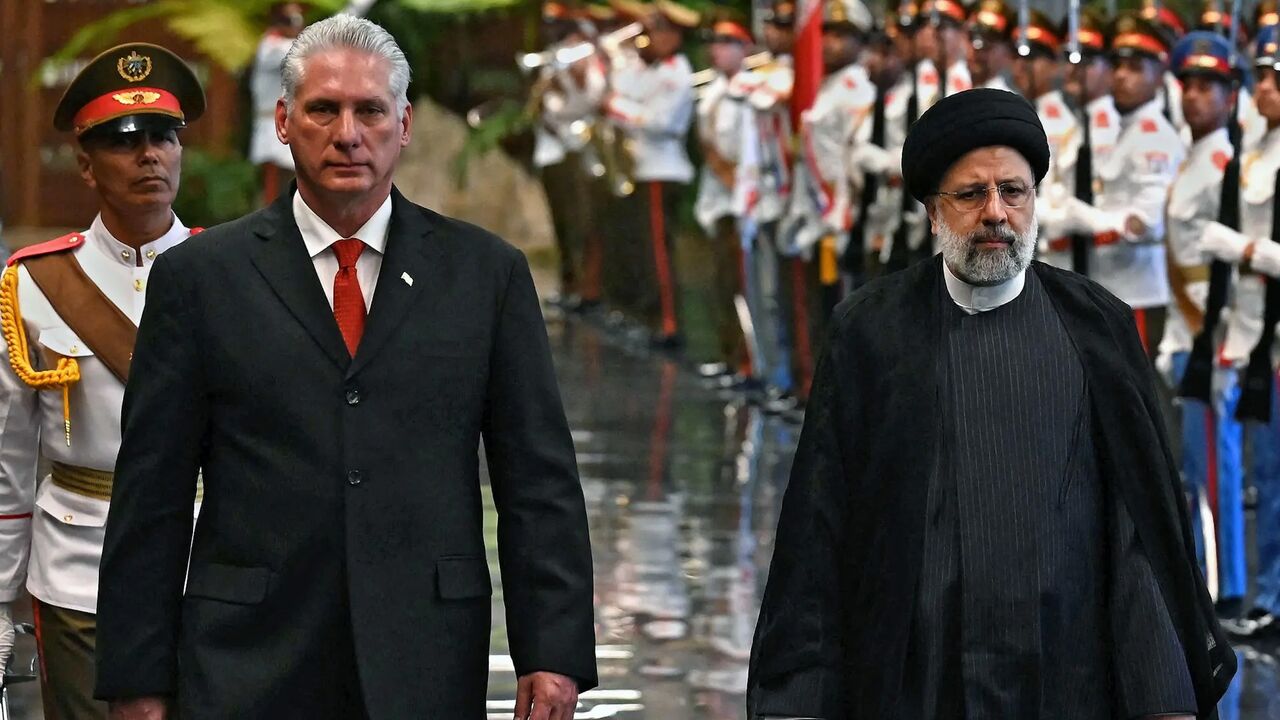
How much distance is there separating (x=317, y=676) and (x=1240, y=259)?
5.11 m

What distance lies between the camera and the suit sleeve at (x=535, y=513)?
3910mm

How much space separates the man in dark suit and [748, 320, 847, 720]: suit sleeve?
35cm

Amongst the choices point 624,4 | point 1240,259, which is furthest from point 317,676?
point 624,4

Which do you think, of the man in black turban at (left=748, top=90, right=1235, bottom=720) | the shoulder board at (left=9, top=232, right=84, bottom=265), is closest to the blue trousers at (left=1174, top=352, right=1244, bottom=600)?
the man in black turban at (left=748, top=90, right=1235, bottom=720)

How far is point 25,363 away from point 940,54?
7.64 meters

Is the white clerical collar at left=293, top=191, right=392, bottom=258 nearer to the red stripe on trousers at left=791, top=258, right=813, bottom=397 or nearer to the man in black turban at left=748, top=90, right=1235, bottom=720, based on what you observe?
the man in black turban at left=748, top=90, right=1235, bottom=720

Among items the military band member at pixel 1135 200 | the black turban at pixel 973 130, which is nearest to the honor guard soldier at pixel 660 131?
the military band member at pixel 1135 200

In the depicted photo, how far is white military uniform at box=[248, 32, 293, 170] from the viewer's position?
695 inches

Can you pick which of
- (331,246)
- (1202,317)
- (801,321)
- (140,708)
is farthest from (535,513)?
(801,321)

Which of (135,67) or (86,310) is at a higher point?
(135,67)

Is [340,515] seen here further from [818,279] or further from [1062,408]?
[818,279]

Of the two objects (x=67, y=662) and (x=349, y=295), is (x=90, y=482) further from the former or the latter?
(x=349, y=295)

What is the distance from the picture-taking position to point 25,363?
4.64m

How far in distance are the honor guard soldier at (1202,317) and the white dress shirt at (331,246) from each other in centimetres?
490
